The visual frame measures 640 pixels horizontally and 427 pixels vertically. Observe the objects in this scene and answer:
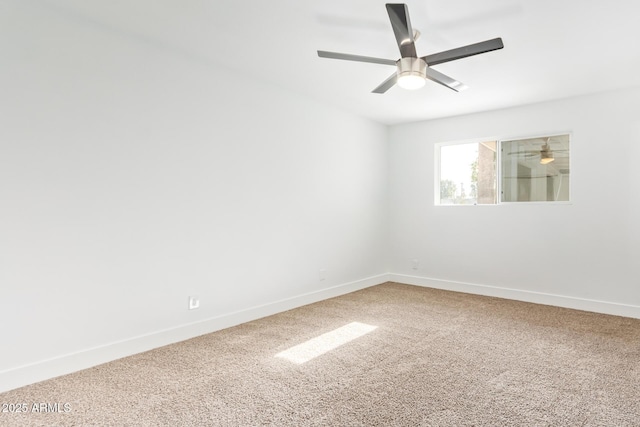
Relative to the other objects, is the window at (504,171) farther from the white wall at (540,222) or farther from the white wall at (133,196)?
the white wall at (133,196)

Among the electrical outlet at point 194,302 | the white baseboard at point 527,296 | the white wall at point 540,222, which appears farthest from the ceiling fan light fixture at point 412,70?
the white baseboard at point 527,296

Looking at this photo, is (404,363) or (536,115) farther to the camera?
(536,115)

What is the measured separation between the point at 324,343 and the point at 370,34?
232 cm

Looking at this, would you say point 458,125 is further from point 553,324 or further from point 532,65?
point 553,324

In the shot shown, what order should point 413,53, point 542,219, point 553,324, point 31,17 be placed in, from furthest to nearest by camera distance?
point 542,219 → point 553,324 → point 413,53 → point 31,17

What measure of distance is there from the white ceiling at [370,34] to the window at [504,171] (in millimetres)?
795

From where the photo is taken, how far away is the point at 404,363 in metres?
2.57

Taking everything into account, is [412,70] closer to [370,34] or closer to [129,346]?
[370,34]

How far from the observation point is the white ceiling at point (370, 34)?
89.8 inches

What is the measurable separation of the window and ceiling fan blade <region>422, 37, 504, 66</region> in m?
2.64

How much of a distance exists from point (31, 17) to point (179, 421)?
8.11ft

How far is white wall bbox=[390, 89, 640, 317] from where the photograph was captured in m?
3.79

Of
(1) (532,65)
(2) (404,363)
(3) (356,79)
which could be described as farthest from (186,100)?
(1) (532,65)

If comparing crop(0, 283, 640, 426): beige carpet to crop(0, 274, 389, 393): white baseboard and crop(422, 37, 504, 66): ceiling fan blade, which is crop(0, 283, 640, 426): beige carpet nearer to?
crop(0, 274, 389, 393): white baseboard
